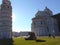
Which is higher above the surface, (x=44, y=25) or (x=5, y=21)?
(x=5, y=21)

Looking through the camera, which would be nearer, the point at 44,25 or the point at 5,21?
the point at 5,21

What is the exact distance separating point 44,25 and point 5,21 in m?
25.3

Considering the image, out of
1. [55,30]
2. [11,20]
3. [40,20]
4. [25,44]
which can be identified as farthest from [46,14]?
[25,44]

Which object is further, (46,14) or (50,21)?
Answer: (46,14)

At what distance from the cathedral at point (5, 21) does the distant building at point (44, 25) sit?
2213cm

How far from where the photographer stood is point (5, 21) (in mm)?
58031

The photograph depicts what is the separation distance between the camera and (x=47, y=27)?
7631cm

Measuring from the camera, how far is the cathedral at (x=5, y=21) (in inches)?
2266

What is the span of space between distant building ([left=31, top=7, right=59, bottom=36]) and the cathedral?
22134 mm

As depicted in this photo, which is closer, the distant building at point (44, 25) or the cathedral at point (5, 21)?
the cathedral at point (5, 21)

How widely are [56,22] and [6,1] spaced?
27921mm

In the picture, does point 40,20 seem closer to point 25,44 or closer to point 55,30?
point 55,30

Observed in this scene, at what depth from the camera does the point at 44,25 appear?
77.5 meters

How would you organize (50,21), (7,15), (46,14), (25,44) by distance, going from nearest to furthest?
(25,44), (7,15), (50,21), (46,14)
